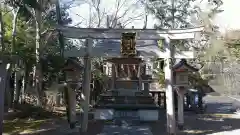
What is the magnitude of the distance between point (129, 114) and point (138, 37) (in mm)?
3195

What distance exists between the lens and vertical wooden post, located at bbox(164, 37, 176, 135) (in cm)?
970

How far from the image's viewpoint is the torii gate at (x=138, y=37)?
32.4 feet

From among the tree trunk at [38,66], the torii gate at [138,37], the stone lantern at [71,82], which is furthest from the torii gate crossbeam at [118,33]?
the tree trunk at [38,66]

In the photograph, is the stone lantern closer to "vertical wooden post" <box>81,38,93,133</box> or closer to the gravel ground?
"vertical wooden post" <box>81,38,93,133</box>

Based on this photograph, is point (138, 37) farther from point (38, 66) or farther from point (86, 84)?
point (38, 66)

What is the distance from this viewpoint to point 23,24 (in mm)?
13656

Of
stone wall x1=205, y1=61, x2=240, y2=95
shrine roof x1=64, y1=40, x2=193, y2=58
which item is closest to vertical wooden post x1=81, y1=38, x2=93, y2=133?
shrine roof x1=64, y1=40, x2=193, y2=58

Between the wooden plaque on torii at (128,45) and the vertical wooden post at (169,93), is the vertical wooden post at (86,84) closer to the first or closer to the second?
the wooden plaque on torii at (128,45)

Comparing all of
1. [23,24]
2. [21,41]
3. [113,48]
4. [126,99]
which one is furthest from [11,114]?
[113,48]

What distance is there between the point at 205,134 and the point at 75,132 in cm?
429

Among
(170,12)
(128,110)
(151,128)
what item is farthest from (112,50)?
(170,12)

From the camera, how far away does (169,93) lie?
9.93m

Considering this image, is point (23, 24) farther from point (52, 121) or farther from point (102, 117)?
point (102, 117)

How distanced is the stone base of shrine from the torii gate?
162cm
